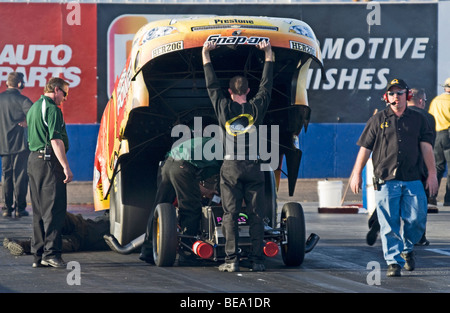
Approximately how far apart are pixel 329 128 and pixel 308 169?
893 mm

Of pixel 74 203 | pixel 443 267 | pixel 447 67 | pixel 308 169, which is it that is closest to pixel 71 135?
pixel 74 203

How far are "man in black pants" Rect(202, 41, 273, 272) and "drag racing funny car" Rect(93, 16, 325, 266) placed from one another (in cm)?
17

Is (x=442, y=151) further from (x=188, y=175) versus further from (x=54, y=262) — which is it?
(x=54, y=262)

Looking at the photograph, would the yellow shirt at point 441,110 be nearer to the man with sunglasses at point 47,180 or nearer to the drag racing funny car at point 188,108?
the drag racing funny car at point 188,108

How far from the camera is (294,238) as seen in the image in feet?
30.3

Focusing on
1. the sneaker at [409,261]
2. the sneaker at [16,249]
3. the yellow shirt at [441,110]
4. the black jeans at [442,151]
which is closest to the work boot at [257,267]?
the sneaker at [409,261]

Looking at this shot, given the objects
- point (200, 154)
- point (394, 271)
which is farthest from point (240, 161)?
point (394, 271)

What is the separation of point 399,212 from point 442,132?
25.4 ft

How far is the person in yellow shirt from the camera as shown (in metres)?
15.9

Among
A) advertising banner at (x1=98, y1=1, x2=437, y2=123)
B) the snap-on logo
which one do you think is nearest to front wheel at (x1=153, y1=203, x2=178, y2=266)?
the snap-on logo

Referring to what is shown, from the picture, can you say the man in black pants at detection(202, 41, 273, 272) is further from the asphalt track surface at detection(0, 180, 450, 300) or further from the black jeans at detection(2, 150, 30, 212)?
the black jeans at detection(2, 150, 30, 212)

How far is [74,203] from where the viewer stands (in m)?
17.7

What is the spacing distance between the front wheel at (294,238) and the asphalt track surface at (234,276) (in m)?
0.11
